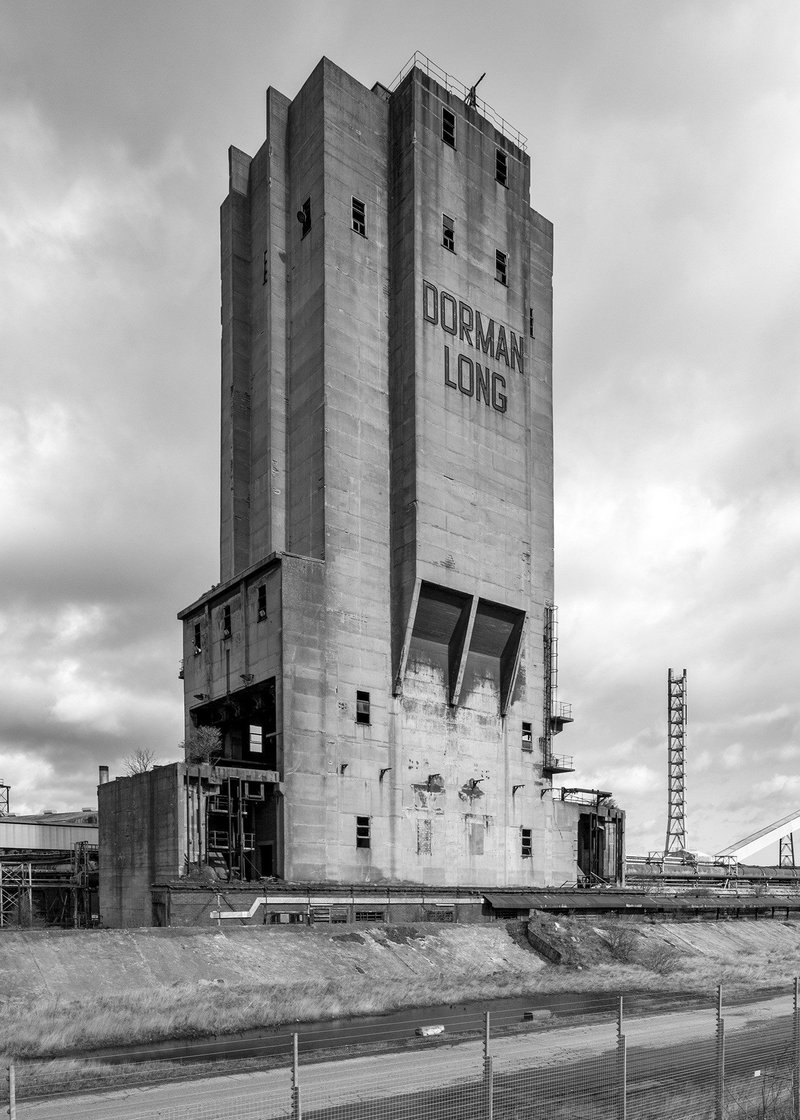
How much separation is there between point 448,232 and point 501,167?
899 centimetres

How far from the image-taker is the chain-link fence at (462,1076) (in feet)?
57.8

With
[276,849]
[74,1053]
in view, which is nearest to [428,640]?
[276,849]

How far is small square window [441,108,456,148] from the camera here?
64.3 meters

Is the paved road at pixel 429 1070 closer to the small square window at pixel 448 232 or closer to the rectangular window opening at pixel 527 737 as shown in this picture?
the rectangular window opening at pixel 527 737

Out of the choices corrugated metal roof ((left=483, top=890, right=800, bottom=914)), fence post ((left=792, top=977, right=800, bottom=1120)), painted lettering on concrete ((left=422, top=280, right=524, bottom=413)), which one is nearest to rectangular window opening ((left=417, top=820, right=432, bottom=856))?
corrugated metal roof ((left=483, top=890, right=800, bottom=914))

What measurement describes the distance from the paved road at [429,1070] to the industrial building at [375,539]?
81.9 feet

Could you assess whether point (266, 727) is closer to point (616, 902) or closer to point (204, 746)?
point (204, 746)

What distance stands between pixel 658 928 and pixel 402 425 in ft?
105

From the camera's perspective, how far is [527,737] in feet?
212

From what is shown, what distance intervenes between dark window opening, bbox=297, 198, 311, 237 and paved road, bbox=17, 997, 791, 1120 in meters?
49.3

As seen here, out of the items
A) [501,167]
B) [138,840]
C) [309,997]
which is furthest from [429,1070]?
[501,167]

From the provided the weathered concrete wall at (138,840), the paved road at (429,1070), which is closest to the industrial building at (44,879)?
the weathered concrete wall at (138,840)

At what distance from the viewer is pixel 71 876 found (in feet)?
211

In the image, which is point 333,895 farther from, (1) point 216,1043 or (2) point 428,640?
(1) point 216,1043
